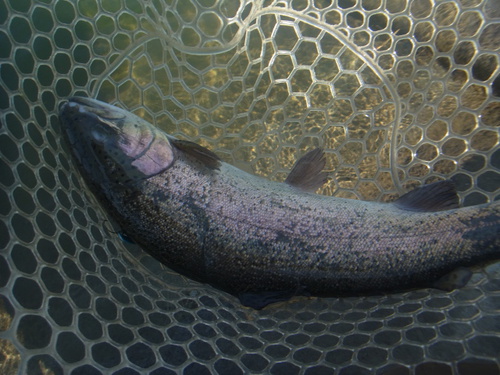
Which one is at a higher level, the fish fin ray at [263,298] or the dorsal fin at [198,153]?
the dorsal fin at [198,153]

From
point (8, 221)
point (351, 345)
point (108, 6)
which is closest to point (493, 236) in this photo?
point (351, 345)

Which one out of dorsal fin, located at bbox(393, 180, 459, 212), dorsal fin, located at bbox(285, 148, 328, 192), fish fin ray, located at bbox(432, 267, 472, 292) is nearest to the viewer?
fish fin ray, located at bbox(432, 267, 472, 292)

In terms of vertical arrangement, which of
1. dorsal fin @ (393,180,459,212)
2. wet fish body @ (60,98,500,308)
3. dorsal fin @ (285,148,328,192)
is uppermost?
dorsal fin @ (393,180,459,212)

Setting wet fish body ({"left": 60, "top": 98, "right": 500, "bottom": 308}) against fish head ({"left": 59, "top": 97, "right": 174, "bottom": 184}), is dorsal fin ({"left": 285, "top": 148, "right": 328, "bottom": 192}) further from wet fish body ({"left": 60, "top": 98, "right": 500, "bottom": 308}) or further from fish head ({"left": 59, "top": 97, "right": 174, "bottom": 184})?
fish head ({"left": 59, "top": 97, "right": 174, "bottom": 184})

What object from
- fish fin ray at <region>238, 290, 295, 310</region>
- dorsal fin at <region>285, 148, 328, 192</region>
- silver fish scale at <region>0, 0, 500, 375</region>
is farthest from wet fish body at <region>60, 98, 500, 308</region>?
silver fish scale at <region>0, 0, 500, 375</region>

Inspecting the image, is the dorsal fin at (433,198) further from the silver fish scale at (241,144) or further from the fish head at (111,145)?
the fish head at (111,145)

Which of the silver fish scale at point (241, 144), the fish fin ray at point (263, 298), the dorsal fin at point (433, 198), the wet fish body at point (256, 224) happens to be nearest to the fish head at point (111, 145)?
the wet fish body at point (256, 224)
